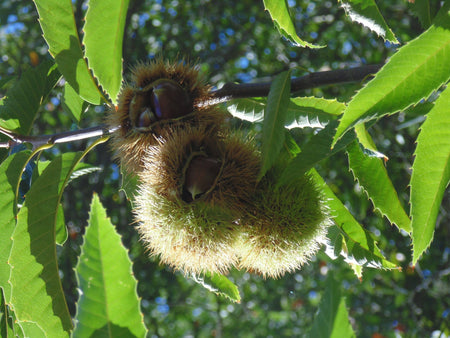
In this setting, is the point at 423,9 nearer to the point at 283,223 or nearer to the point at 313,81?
the point at 313,81

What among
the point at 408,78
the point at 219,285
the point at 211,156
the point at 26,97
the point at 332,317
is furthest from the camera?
the point at 26,97

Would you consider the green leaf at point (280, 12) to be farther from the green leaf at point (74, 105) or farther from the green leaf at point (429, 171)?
the green leaf at point (74, 105)

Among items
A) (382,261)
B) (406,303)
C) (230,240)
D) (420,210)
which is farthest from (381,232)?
(420,210)

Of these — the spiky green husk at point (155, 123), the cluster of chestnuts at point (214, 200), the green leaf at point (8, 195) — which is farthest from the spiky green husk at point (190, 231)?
the green leaf at point (8, 195)

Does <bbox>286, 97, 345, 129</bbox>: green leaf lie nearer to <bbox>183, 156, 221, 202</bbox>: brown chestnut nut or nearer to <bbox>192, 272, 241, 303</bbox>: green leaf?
<bbox>183, 156, 221, 202</bbox>: brown chestnut nut

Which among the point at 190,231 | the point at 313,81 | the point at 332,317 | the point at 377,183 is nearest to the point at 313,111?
the point at 313,81

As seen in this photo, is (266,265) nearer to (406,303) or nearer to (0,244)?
(0,244)

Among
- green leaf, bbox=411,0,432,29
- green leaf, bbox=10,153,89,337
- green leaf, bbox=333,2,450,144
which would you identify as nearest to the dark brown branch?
green leaf, bbox=411,0,432,29
